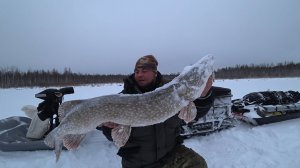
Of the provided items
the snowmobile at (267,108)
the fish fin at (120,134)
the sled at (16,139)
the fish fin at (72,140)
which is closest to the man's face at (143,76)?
the fish fin at (120,134)

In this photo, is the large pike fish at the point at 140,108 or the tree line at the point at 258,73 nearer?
the large pike fish at the point at 140,108

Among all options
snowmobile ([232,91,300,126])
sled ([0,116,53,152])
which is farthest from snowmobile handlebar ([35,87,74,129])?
snowmobile ([232,91,300,126])

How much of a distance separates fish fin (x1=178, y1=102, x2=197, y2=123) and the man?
1.51ft

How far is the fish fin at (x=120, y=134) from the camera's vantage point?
84.0 inches

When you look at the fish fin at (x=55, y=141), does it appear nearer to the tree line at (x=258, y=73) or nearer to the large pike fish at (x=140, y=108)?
the large pike fish at (x=140, y=108)

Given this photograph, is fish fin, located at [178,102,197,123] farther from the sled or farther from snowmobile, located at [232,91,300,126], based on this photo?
snowmobile, located at [232,91,300,126]

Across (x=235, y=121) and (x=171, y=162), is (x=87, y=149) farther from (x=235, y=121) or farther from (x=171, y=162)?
(x=235, y=121)

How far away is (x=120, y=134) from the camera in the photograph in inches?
85.1

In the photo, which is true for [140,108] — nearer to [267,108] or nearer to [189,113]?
[189,113]

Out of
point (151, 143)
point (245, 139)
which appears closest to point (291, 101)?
point (245, 139)

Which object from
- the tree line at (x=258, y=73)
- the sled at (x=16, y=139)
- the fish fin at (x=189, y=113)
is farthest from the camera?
the tree line at (x=258, y=73)

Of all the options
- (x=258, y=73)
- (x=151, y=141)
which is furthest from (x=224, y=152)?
(x=258, y=73)

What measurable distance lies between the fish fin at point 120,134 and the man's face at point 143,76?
2.05 feet

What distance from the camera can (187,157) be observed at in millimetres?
2719
